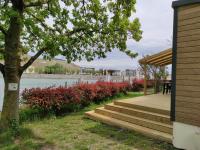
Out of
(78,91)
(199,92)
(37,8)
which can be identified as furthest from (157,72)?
(199,92)

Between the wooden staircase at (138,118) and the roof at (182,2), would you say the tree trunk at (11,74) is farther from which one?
the roof at (182,2)

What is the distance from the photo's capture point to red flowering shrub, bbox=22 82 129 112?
10.2 m

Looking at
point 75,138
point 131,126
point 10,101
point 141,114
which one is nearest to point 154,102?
point 141,114

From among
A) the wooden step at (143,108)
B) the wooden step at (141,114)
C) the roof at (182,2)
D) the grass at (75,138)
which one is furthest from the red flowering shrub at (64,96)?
the roof at (182,2)

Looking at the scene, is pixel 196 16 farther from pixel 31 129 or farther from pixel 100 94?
pixel 100 94

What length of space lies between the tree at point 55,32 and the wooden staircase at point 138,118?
2.10m

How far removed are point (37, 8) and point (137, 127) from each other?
5.07 meters

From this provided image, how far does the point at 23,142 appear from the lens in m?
7.26

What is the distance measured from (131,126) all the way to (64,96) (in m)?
3.56

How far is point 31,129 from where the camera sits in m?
8.48

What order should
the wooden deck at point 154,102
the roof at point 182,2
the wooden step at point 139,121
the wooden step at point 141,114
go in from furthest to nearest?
the wooden deck at point 154,102
the wooden step at point 141,114
the wooden step at point 139,121
the roof at point 182,2

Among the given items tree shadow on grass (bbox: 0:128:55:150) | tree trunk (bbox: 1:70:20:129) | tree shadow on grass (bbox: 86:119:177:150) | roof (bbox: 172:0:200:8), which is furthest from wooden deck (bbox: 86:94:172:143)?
roof (bbox: 172:0:200:8)

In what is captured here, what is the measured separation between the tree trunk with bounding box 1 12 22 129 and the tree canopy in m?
0.29

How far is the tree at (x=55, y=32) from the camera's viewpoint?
25.0ft
